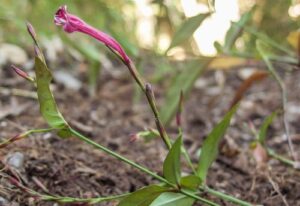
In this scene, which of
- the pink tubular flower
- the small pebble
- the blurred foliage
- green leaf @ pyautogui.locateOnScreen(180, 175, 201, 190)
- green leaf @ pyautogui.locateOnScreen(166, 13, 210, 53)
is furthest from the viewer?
the blurred foliage

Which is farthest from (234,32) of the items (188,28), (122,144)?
(122,144)

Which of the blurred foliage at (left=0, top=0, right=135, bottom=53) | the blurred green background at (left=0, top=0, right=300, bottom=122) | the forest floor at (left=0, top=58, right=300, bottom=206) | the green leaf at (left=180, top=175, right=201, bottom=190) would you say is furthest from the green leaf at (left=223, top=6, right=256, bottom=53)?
the green leaf at (left=180, top=175, right=201, bottom=190)

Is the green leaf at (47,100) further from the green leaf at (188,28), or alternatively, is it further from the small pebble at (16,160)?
the green leaf at (188,28)

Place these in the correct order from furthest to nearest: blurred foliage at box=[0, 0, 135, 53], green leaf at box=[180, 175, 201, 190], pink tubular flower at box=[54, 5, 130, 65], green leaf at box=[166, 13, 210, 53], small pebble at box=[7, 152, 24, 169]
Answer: blurred foliage at box=[0, 0, 135, 53]
green leaf at box=[166, 13, 210, 53]
small pebble at box=[7, 152, 24, 169]
green leaf at box=[180, 175, 201, 190]
pink tubular flower at box=[54, 5, 130, 65]

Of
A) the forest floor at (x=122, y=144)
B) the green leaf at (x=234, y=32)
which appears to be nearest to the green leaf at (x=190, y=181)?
the forest floor at (x=122, y=144)

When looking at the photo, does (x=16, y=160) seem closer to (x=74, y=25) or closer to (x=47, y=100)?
(x=47, y=100)

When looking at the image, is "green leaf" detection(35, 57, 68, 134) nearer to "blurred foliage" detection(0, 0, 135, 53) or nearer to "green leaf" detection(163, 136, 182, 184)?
"green leaf" detection(163, 136, 182, 184)
